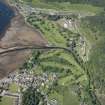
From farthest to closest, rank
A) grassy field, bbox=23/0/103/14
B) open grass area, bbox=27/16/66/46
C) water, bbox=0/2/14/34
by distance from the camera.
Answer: grassy field, bbox=23/0/103/14, water, bbox=0/2/14/34, open grass area, bbox=27/16/66/46

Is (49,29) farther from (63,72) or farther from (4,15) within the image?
(63,72)

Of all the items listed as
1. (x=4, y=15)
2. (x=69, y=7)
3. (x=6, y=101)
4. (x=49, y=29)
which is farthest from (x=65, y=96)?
(x=69, y=7)

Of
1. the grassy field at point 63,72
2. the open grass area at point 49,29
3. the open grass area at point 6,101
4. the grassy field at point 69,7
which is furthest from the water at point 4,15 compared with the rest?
the open grass area at point 6,101

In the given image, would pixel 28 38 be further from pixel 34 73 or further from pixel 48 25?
pixel 34 73

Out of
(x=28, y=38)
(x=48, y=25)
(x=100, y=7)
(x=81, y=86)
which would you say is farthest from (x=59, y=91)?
(x=100, y=7)

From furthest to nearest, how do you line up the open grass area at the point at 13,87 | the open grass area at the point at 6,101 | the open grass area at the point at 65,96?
the open grass area at the point at 65,96 → the open grass area at the point at 13,87 → the open grass area at the point at 6,101

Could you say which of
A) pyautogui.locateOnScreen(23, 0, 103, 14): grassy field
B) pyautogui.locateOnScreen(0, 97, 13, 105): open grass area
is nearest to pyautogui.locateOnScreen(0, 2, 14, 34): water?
pyautogui.locateOnScreen(23, 0, 103, 14): grassy field

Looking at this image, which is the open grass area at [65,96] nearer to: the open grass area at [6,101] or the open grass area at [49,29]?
the open grass area at [6,101]

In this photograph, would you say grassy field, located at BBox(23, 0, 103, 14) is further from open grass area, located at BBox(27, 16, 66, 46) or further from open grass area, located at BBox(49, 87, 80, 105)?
open grass area, located at BBox(49, 87, 80, 105)
